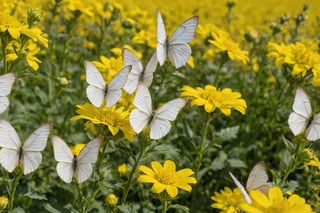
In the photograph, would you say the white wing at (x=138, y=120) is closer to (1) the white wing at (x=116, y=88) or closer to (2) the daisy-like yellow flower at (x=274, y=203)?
(1) the white wing at (x=116, y=88)

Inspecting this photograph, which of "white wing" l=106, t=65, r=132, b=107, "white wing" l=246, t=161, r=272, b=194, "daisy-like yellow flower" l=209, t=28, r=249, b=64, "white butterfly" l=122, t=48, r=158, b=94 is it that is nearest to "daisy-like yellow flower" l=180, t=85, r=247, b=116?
"white butterfly" l=122, t=48, r=158, b=94

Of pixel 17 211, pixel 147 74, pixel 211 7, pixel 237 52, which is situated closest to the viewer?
pixel 17 211

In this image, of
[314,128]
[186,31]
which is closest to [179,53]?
[186,31]

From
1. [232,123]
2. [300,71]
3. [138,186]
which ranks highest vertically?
[300,71]

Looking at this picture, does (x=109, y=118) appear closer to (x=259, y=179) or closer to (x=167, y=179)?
(x=167, y=179)

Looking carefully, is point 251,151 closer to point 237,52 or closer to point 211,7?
point 237,52

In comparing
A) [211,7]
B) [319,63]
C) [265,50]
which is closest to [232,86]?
[265,50]
